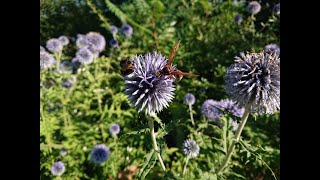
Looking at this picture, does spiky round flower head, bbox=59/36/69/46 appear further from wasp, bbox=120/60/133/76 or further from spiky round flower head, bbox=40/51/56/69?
wasp, bbox=120/60/133/76

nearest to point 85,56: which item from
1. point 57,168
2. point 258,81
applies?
point 57,168

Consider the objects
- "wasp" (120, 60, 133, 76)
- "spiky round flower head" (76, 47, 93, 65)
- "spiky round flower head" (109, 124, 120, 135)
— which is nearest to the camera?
"wasp" (120, 60, 133, 76)

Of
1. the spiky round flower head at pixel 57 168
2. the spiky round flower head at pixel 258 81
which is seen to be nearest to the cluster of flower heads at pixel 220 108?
the spiky round flower head at pixel 258 81

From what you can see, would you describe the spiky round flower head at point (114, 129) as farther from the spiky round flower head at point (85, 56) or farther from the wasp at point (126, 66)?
the wasp at point (126, 66)

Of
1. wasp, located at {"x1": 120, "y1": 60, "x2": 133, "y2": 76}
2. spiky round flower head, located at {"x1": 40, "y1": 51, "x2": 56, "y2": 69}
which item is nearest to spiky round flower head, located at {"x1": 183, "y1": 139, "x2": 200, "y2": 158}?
wasp, located at {"x1": 120, "y1": 60, "x2": 133, "y2": 76}
